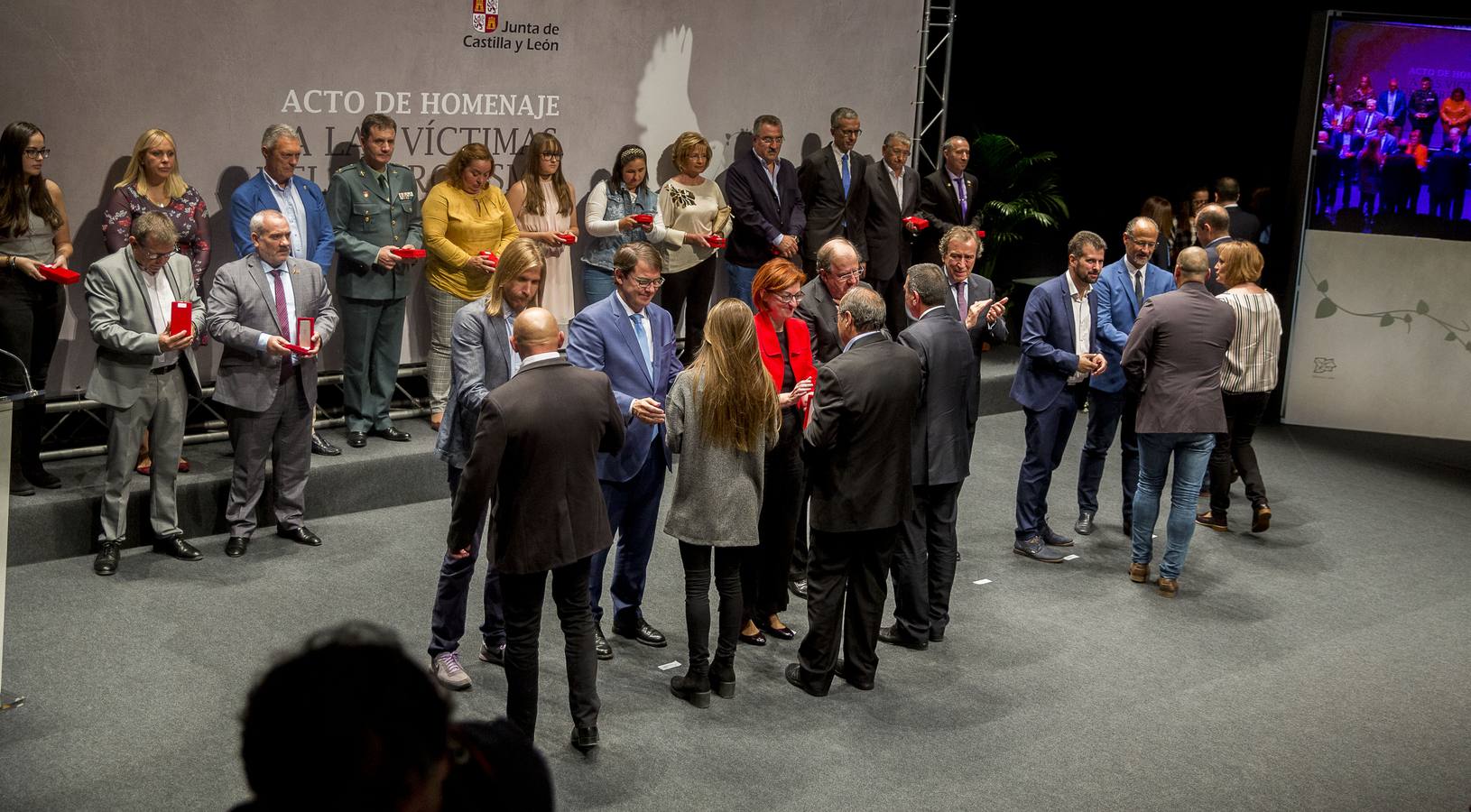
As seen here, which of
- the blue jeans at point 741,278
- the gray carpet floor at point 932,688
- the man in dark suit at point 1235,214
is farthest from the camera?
the man in dark suit at point 1235,214

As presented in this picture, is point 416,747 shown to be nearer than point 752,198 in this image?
Yes

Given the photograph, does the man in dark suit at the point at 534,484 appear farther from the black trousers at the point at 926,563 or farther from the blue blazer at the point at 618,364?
the black trousers at the point at 926,563

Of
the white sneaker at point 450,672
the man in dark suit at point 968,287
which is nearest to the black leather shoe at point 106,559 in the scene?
the white sneaker at point 450,672

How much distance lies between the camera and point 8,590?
5078 mm

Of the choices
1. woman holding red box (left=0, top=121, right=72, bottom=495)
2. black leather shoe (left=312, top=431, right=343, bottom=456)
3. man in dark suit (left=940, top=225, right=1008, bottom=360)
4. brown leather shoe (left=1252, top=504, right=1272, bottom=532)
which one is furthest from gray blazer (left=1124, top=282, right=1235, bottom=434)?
woman holding red box (left=0, top=121, right=72, bottom=495)

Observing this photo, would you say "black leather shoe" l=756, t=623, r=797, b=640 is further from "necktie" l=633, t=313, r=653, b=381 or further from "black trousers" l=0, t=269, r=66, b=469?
"black trousers" l=0, t=269, r=66, b=469

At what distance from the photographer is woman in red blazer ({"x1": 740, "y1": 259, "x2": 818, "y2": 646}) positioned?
4.84 meters

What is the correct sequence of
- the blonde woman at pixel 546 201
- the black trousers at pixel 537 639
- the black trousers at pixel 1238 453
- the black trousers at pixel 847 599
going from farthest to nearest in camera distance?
1. the blonde woman at pixel 546 201
2. the black trousers at pixel 1238 453
3. the black trousers at pixel 847 599
4. the black trousers at pixel 537 639

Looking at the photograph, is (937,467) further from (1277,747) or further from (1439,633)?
(1439,633)

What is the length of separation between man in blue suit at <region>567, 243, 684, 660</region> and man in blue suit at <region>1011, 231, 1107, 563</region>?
193 centimetres

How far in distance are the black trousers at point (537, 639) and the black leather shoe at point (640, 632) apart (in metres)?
0.86

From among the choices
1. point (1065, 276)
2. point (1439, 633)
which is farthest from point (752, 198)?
point (1439, 633)

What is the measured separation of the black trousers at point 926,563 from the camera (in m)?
5.03

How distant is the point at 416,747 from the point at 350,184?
541cm
